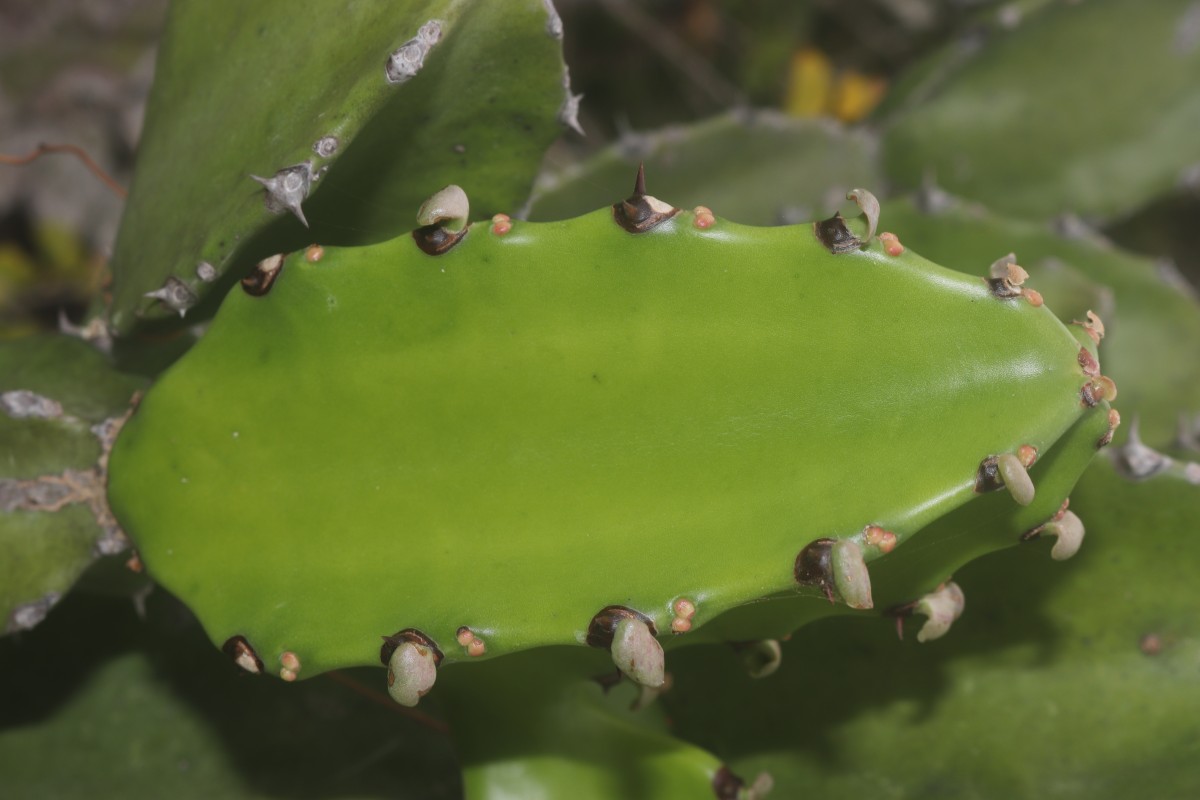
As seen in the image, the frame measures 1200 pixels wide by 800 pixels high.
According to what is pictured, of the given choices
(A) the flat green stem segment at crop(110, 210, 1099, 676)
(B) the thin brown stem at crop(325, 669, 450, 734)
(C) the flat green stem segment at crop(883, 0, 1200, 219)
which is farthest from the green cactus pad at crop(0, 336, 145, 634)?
(C) the flat green stem segment at crop(883, 0, 1200, 219)

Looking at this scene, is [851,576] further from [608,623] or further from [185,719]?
[185,719]

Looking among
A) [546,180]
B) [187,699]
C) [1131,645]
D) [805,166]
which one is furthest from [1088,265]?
[187,699]

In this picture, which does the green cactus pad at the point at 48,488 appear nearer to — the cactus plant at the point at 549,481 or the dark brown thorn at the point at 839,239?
the cactus plant at the point at 549,481

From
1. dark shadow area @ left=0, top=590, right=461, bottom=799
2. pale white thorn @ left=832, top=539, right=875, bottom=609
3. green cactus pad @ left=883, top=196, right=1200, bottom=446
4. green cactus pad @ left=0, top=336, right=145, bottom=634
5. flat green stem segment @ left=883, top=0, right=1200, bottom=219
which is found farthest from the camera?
flat green stem segment @ left=883, top=0, right=1200, bottom=219

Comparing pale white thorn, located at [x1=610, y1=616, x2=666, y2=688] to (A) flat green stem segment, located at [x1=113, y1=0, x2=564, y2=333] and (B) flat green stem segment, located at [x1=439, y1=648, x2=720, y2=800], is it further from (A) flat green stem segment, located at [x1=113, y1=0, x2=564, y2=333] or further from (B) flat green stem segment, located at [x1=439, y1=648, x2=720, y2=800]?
(A) flat green stem segment, located at [x1=113, y1=0, x2=564, y2=333]

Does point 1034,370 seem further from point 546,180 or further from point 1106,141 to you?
point 1106,141

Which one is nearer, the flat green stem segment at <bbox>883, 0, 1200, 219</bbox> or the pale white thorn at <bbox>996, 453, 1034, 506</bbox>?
the pale white thorn at <bbox>996, 453, 1034, 506</bbox>

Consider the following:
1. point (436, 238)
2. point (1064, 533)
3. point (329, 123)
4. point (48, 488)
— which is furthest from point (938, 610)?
point (48, 488)
